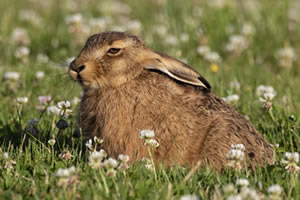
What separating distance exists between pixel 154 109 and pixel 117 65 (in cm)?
58

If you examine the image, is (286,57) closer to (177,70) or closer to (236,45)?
(236,45)

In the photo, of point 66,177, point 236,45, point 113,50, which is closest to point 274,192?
point 66,177

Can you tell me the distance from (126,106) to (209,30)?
5.30 metres

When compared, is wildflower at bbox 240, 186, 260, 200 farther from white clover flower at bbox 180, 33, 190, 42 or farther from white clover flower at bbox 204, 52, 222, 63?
white clover flower at bbox 180, 33, 190, 42

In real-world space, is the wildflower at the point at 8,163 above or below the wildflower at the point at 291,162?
below

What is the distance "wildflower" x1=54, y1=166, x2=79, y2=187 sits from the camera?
3.82 metres

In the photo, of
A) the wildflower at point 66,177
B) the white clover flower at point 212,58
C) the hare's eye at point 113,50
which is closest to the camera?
the wildflower at point 66,177

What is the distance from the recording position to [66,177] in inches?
154

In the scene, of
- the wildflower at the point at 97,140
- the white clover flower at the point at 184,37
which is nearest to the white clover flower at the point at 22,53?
the white clover flower at the point at 184,37

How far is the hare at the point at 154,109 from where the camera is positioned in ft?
16.4

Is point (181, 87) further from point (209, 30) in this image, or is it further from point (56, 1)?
point (56, 1)

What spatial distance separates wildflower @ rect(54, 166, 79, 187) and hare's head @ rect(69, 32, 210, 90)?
4.63ft

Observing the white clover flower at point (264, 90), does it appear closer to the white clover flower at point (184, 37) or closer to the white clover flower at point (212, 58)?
the white clover flower at point (212, 58)

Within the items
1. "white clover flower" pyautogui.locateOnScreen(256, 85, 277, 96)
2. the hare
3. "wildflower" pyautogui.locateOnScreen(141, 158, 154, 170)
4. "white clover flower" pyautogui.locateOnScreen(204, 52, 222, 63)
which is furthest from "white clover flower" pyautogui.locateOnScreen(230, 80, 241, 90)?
"wildflower" pyautogui.locateOnScreen(141, 158, 154, 170)
